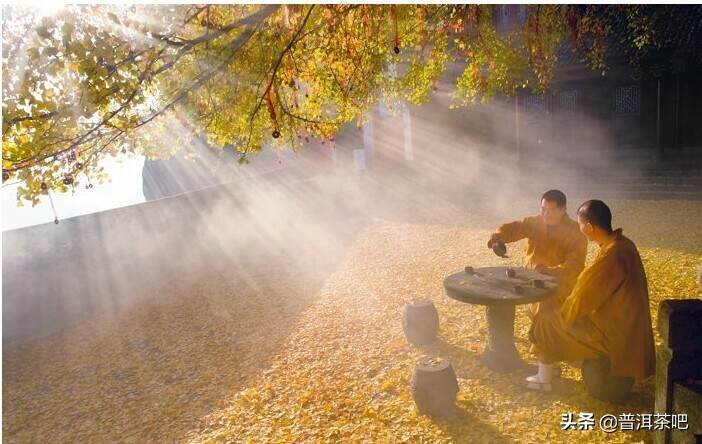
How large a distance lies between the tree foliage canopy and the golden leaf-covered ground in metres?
3.17

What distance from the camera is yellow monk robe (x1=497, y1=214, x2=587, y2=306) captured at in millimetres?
5367

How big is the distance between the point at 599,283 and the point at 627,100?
16135 mm

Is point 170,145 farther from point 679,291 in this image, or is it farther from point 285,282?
point 679,291

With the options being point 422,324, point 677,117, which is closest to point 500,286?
point 422,324

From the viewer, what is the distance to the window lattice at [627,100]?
1677 cm

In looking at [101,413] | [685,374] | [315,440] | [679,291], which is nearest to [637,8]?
[679,291]

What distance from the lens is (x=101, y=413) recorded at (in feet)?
19.5

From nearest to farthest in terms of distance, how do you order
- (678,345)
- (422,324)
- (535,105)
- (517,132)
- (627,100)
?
(678,345) < (422,324) < (627,100) < (517,132) < (535,105)

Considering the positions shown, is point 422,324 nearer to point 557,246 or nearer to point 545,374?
point 545,374

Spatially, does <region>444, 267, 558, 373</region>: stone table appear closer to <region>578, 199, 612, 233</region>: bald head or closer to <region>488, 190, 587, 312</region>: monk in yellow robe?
<region>488, 190, 587, 312</region>: monk in yellow robe

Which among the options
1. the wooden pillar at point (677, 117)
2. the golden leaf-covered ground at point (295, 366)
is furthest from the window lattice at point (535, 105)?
the golden leaf-covered ground at point (295, 366)

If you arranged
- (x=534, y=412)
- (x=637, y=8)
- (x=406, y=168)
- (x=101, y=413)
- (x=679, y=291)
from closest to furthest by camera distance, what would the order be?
(x=534, y=412), (x=101, y=413), (x=679, y=291), (x=637, y=8), (x=406, y=168)

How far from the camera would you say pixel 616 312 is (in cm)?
427

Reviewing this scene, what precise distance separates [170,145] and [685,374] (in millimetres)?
6961
